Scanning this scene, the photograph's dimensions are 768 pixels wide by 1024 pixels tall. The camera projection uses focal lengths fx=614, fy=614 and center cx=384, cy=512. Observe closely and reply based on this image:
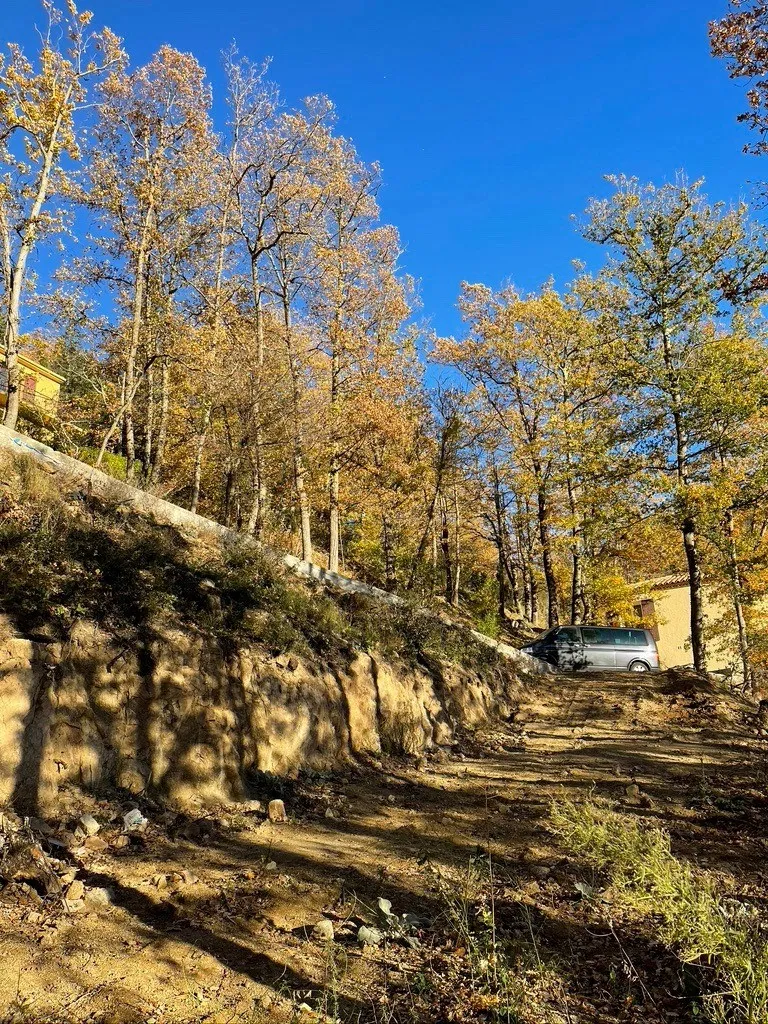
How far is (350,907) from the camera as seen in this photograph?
414 centimetres

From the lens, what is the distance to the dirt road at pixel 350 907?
310 cm

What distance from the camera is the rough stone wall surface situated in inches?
179

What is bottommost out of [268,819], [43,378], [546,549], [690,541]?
[268,819]

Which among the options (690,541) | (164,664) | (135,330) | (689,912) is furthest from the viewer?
(690,541)

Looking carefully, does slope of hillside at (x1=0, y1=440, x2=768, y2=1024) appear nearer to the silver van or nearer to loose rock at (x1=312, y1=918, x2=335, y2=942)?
loose rock at (x1=312, y1=918, x2=335, y2=942)

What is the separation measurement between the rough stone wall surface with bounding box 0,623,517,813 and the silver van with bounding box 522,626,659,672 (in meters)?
12.1

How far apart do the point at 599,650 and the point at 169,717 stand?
53.5 feet

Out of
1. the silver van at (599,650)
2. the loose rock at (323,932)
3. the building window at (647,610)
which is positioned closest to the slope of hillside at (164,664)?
the loose rock at (323,932)

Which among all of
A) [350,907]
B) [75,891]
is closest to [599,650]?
[350,907]

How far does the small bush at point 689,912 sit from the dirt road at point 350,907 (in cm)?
18

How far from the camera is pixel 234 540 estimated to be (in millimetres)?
9156

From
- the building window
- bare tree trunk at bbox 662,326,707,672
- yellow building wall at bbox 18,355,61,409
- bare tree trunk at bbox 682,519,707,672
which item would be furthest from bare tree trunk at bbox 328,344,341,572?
the building window

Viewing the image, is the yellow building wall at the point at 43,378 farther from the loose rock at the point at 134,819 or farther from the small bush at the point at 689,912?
the small bush at the point at 689,912

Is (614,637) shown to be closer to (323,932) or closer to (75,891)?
(323,932)
